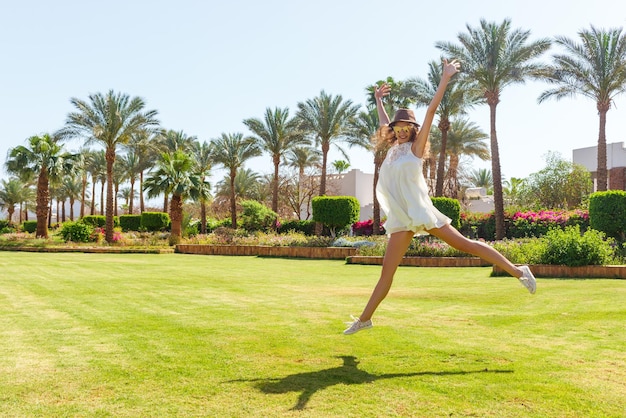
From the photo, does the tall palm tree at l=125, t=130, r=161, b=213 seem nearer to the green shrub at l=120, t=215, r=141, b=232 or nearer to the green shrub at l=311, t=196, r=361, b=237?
the green shrub at l=120, t=215, r=141, b=232

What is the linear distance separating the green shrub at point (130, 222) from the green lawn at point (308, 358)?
140ft

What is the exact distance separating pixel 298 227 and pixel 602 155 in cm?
1912

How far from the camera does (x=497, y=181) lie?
Answer: 29.4 m

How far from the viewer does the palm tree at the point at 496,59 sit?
97.5ft

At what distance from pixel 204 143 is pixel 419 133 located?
45.6 meters

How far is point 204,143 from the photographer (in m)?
48.8

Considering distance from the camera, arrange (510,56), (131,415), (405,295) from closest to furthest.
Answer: (131,415) → (405,295) → (510,56)

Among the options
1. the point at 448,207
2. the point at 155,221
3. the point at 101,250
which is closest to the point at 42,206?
the point at 155,221

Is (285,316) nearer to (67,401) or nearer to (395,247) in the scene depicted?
(395,247)

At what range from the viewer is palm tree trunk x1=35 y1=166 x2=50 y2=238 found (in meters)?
Answer: 36.9

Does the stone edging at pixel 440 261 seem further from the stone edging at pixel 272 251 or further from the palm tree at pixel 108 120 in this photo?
the palm tree at pixel 108 120

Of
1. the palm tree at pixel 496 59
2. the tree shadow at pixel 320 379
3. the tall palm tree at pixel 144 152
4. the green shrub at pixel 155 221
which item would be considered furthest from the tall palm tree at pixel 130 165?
the tree shadow at pixel 320 379

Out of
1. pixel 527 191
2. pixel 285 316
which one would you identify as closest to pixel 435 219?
pixel 285 316

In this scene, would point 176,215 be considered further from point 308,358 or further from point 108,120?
point 308,358
